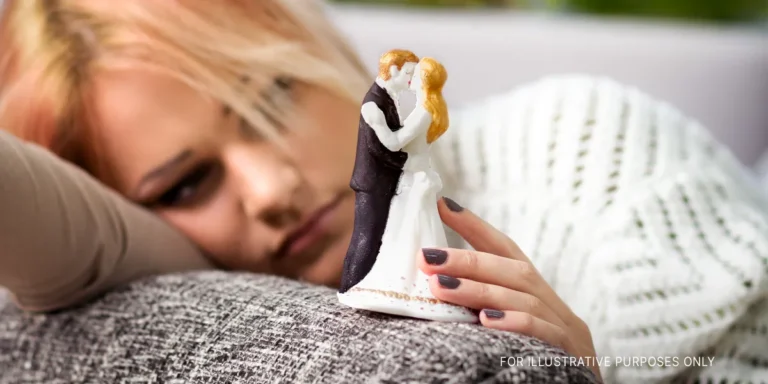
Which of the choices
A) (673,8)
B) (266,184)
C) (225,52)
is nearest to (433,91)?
(266,184)

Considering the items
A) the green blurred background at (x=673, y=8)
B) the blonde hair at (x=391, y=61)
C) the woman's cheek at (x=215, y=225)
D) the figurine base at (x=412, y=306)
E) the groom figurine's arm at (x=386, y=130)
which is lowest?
the woman's cheek at (x=215, y=225)

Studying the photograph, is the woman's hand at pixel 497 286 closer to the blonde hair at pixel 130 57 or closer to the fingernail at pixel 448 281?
the fingernail at pixel 448 281

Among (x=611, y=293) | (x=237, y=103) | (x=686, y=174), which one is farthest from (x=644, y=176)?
(x=237, y=103)

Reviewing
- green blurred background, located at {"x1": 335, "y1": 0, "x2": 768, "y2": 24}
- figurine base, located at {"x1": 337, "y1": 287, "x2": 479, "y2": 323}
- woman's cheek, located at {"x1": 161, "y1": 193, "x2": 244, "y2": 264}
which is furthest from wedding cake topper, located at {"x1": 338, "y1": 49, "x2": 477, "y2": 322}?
green blurred background, located at {"x1": 335, "y1": 0, "x2": 768, "y2": 24}

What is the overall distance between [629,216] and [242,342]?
45 centimetres

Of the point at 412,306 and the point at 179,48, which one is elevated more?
the point at 179,48

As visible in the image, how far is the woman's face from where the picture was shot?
0.78 meters

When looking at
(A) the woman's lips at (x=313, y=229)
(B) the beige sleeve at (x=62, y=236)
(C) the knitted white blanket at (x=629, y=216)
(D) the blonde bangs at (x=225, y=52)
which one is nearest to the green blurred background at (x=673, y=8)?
(C) the knitted white blanket at (x=629, y=216)

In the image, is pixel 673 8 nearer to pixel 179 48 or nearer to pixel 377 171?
pixel 179 48

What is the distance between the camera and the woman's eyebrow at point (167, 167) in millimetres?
801

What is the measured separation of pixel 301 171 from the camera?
782mm

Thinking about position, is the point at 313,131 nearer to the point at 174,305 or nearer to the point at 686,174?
the point at 174,305

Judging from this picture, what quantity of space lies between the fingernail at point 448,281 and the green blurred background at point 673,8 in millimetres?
1463

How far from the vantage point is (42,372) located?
632mm
